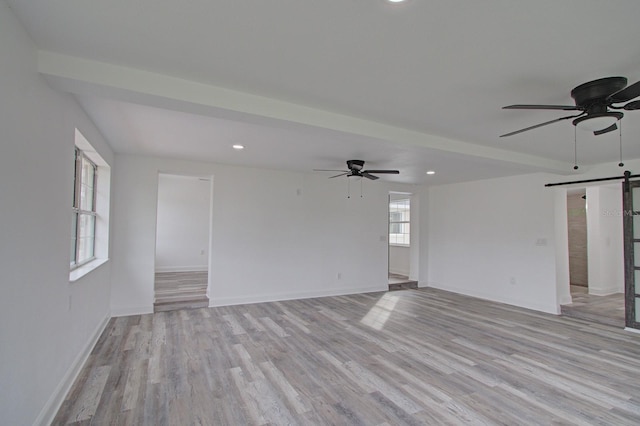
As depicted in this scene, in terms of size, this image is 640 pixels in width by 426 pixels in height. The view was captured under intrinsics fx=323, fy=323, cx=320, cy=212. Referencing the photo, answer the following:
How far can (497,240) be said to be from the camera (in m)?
6.28

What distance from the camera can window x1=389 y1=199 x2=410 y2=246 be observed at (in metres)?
9.20

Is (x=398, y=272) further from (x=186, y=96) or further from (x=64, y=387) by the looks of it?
(x=186, y=96)

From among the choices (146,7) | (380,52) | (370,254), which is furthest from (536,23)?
(370,254)

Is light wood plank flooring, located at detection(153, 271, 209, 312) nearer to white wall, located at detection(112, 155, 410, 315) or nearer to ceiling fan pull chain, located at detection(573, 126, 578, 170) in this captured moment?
white wall, located at detection(112, 155, 410, 315)

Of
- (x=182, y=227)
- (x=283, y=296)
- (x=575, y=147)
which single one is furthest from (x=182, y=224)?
(x=575, y=147)

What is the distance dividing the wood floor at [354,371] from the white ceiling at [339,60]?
2.25 metres

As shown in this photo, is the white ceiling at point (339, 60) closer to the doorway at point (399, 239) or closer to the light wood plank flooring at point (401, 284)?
the light wood plank flooring at point (401, 284)

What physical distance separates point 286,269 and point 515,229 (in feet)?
14.2

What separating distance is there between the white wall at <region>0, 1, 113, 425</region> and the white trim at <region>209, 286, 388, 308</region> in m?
2.65

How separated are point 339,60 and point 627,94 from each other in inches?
69.1

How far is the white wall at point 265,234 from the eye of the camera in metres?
4.94

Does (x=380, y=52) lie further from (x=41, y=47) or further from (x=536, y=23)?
(x=41, y=47)

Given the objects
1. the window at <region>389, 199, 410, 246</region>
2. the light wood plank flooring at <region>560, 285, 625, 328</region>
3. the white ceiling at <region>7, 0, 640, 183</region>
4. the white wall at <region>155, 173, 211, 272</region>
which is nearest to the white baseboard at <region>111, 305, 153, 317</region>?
the white ceiling at <region>7, 0, 640, 183</region>

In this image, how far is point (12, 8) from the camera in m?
1.55
